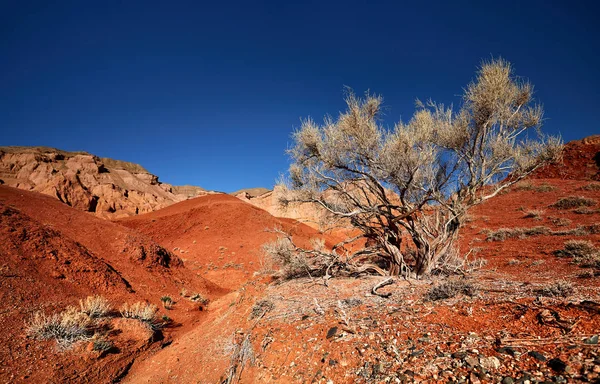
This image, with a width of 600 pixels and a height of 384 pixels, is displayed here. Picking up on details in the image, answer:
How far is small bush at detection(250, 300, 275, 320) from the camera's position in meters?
5.61

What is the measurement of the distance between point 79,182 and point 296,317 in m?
41.7

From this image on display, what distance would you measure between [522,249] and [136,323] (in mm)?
12376

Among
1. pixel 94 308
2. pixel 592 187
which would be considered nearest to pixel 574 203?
pixel 592 187

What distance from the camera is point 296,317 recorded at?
4.95 m

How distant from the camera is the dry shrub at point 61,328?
5.64m

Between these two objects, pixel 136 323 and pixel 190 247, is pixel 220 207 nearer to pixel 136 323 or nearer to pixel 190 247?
pixel 190 247

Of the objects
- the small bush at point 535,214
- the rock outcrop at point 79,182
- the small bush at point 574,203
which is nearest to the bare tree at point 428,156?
the small bush at point 535,214

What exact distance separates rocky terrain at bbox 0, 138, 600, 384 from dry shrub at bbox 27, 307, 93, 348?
0.09 m

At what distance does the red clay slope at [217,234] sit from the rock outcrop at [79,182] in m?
12.4

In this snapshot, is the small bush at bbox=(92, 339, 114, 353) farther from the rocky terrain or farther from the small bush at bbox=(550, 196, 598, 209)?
the small bush at bbox=(550, 196, 598, 209)

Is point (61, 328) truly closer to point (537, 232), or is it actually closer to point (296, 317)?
point (296, 317)

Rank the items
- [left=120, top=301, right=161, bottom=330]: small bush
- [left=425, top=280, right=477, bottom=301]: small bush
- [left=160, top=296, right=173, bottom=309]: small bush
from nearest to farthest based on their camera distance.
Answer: [left=425, top=280, right=477, bottom=301]: small bush < [left=120, top=301, right=161, bottom=330]: small bush < [left=160, top=296, right=173, bottom=309]: small bush

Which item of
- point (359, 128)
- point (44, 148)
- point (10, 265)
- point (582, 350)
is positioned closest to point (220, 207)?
point (10, 265)

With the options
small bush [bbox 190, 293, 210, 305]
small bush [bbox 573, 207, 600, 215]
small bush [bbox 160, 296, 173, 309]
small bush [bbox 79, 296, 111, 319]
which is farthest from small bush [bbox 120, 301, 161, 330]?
small bush [bbox 573, 207, 600, 215]
